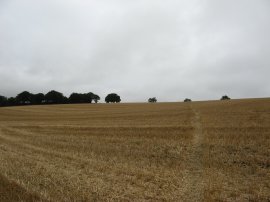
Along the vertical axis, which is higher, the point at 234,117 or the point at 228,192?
the point at 234,117

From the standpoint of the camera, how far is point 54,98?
122 meters

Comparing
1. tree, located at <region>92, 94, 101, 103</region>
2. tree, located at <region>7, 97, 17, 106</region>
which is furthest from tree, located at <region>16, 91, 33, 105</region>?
tree, located at <region>92, 94, 101, 103</region>

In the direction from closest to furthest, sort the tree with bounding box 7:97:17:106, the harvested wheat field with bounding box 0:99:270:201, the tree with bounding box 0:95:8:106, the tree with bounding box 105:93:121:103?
1. the harvested wheat field with bounding box 0:99:270:201
2. the tree with bounding box 0:95:8:106
3. the tree with bounding box 105:93:121:103
4. the tree with bounding box 7:97:17:106

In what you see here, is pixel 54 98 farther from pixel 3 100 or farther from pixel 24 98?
pixel 3 100

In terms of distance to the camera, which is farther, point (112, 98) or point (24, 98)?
point (24, 98)

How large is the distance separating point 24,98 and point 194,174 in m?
115

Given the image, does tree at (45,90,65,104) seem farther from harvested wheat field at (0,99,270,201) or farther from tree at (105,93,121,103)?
harvested wheat field at (0,99,270,201)

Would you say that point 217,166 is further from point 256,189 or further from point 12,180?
point 12,180

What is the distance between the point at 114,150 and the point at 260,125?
10049mm

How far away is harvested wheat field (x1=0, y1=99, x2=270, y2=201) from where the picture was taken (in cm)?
1259

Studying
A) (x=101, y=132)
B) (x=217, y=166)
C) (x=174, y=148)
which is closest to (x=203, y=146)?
(x=174, y=148)

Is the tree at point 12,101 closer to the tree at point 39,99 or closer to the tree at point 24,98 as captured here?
the tree at point 24,98

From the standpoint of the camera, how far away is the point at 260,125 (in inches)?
948

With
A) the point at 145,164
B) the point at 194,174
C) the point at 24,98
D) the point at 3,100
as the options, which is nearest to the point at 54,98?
the point at 24,98
